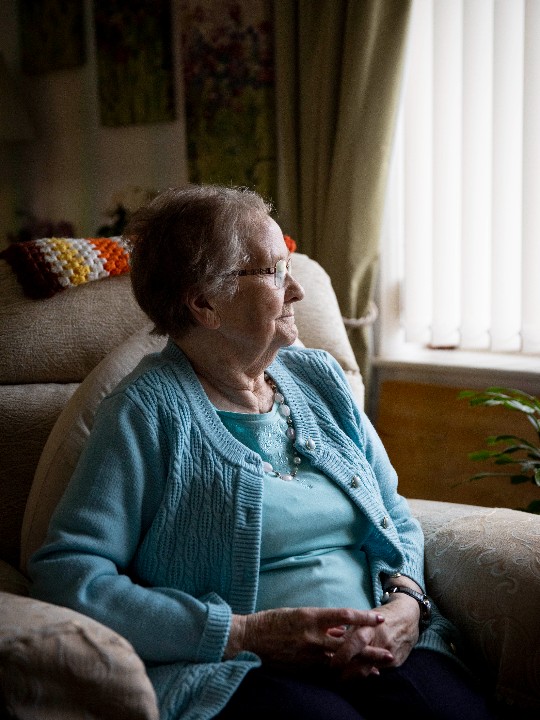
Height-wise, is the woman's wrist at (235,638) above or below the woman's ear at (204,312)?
below

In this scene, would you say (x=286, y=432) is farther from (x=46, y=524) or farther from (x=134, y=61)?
(x=134, y=61)

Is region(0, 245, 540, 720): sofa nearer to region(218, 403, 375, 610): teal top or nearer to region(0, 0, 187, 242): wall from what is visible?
region(218, 403, 375, 610): teal top

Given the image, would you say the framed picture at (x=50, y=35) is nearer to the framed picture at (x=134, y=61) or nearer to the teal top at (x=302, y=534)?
the framed picture at (x=134, y=61)

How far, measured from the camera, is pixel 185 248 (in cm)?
136

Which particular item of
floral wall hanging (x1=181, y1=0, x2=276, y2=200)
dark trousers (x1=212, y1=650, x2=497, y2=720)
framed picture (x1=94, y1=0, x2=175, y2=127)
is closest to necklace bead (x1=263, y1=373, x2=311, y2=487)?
dark trousers (x1=212, y1=650, x2=497, y2=720)

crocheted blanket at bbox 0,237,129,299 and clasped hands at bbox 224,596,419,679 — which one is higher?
crocheted blanket at bbox 0,237,129,299

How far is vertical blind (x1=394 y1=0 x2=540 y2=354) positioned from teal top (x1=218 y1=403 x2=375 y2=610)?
1.39 metres

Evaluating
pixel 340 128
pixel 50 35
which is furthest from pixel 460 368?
pixel 50 35

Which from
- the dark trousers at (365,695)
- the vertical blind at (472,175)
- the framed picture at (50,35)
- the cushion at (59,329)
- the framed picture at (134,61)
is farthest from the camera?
the framed picture at (50,35)

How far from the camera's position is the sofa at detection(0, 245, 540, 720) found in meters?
0.92

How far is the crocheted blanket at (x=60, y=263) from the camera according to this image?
171 centimetres

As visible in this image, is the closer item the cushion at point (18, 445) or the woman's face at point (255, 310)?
the woman's face at point (255, 310)

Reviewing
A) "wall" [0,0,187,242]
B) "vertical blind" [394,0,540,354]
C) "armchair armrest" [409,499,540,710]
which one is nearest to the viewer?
"armchair armrest" [409,499,540,710]

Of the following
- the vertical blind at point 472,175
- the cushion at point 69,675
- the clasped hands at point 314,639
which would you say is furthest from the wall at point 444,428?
the cushion at point 69,675
